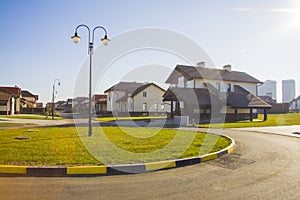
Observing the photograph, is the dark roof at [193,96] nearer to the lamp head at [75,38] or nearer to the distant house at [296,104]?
the lamp head at [75,38]

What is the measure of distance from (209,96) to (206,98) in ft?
2.80

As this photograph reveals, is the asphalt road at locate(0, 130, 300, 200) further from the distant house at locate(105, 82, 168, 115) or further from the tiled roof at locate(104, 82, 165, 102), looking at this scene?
the tiled roof at locate(104, 82, 165, 102)

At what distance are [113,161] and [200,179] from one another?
2.54m

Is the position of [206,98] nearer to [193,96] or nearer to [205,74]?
[193,96]

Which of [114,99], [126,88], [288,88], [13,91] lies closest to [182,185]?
[13,91]

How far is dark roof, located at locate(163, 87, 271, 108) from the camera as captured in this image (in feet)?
95.3

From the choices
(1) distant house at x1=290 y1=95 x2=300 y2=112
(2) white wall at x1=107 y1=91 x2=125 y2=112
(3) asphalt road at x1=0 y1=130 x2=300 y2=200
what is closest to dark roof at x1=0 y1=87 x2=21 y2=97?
(2) white wall at x1=107 y1=91 x2=125 y2=112

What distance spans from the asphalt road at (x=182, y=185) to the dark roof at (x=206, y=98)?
71.4 feet

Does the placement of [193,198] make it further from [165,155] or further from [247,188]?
[165,155]

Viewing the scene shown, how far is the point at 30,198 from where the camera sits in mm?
4512

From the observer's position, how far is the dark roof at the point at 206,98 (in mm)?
29062

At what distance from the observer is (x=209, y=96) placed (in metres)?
30.6

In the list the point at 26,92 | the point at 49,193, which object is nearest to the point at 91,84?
the point at 49,193

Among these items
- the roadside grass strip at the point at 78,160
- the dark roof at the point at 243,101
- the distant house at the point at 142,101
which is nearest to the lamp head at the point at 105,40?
the roadside grass strip at the point at 78,160
